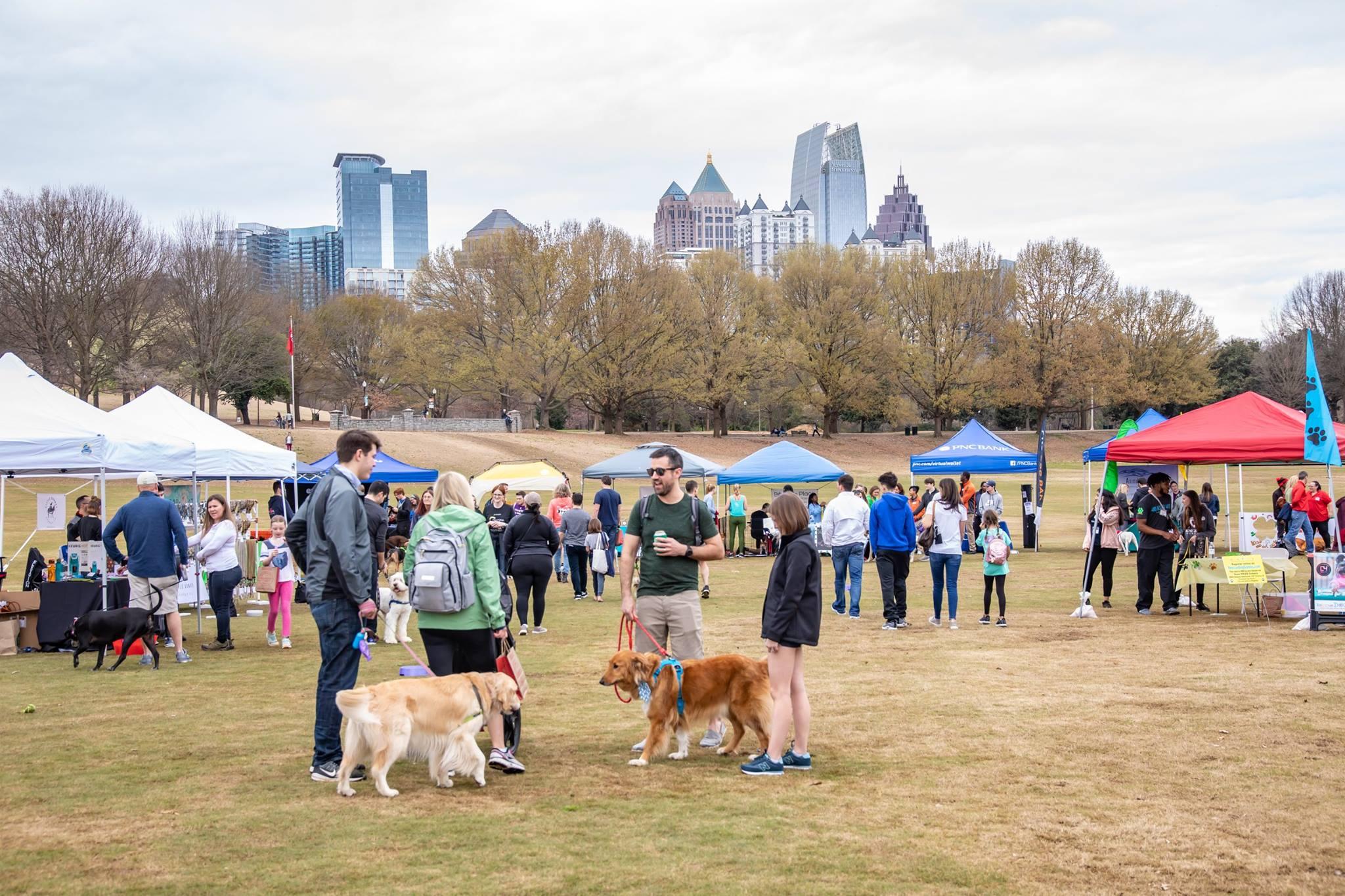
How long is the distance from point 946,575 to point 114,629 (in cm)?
860

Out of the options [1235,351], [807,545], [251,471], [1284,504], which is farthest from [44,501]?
[1235,351]

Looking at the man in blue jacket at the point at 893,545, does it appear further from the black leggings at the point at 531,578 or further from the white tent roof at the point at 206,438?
the white tent roof at the point at 206,438

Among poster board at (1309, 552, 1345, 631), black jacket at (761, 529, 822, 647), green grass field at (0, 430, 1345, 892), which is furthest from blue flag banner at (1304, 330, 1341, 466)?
black jacket at (761, 529, 822, 647)

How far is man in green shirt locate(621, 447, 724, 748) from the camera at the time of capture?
6.52 metres


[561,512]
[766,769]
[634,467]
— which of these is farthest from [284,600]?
[634,467]

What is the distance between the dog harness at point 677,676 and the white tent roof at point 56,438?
7.70 m

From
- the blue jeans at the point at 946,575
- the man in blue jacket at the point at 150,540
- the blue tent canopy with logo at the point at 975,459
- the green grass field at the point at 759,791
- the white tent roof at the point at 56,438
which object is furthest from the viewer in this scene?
the blue tent canopy with logo at the point at 975,459

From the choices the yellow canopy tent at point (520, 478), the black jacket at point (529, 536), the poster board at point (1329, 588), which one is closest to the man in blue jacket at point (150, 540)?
the black jacket at point (529, 536)

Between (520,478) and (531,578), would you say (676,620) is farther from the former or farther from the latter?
(520,478)

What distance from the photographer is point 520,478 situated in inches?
973

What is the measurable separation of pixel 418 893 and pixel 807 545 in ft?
8.98

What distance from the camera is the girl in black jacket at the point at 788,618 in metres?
6.04

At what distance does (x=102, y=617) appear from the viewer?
994cm

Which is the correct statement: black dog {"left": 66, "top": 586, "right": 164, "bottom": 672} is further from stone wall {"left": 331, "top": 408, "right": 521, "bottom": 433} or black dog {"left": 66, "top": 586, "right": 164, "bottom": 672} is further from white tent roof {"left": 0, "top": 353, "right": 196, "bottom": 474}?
stone wall {"left": 331, "top": 408, "right": 521, "bottom": 433}
